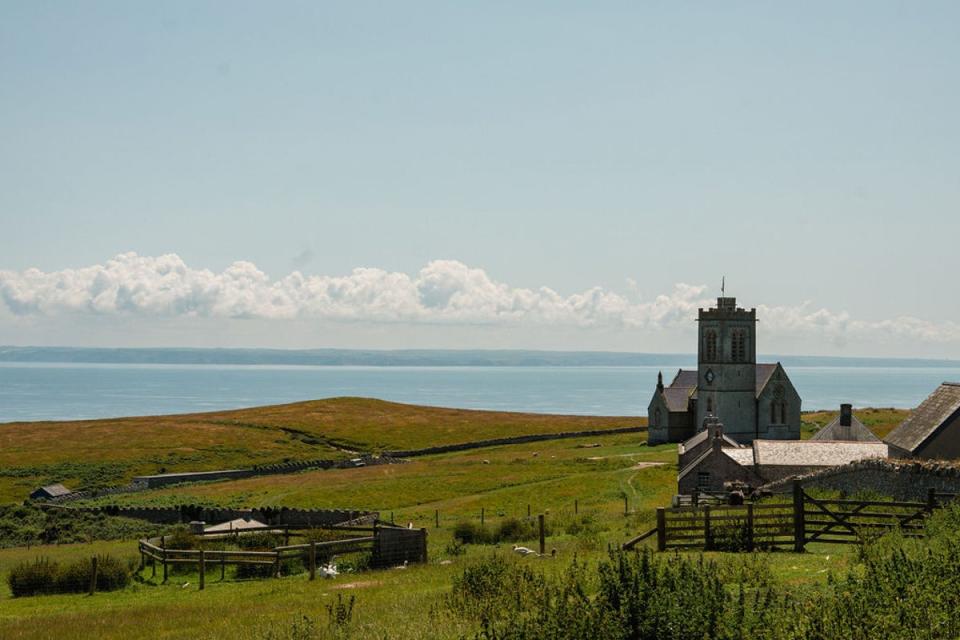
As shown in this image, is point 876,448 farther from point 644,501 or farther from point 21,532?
point 21,532

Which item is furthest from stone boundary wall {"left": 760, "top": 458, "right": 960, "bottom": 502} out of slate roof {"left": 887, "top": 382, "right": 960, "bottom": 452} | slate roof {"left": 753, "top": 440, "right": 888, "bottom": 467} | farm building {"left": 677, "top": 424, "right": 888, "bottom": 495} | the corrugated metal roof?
the corrugated metal roof

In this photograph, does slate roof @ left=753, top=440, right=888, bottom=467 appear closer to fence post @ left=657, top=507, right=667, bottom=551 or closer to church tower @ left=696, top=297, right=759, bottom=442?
fence post @ left=657, top=507, right=667, bottom=551

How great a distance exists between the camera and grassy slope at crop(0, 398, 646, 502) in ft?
306

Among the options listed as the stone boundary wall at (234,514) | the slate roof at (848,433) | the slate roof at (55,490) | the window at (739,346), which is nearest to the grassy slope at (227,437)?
the slate roof at (55,490)

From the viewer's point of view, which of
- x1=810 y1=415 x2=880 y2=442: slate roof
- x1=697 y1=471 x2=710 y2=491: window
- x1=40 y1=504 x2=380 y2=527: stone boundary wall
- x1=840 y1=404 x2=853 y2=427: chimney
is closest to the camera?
x1=697 y1=471 x2=710 y2=491: window

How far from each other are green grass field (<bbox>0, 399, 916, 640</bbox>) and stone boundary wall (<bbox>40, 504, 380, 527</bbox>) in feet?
11.3

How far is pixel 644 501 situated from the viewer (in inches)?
2074

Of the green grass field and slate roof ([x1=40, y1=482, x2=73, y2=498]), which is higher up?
the green grass field

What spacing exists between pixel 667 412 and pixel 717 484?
149 feet

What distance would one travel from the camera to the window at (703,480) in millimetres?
48222

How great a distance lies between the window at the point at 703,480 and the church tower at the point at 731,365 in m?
33.0

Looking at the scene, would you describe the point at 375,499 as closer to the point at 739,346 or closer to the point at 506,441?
the point at 739,346

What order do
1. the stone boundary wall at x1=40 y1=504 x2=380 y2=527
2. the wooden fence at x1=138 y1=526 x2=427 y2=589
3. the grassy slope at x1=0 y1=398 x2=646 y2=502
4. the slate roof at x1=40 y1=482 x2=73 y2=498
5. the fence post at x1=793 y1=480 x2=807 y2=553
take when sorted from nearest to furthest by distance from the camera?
the fence post at x1=793 y1=480 x2=807 y2=553, the wooden fence at x1=138 y1=526 x2=427 y2=589, the stone boundary wall at x1=40 y1=504 x2=380 y2=527, the slate roof at x1=40 y1=482 x2=73 y2=498, the grassy slope at x1=0 y1=398 x2=646 y2=502

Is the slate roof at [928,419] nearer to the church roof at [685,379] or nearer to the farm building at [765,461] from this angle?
the farm building at [765,461]
